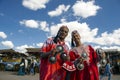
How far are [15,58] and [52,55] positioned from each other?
3395 cm

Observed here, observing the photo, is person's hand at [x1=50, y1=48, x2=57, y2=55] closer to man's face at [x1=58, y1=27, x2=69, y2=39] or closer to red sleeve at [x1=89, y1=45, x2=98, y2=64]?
man's face at [x1=58, y1=27, x2=69, y2=39]

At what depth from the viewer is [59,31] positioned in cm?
540

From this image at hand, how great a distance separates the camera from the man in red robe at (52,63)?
5273mm

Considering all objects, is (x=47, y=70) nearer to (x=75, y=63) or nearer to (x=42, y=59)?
(x=42, y=59)

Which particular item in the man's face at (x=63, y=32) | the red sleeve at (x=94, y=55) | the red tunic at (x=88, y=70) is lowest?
the red tunic at (x=88, y=70)

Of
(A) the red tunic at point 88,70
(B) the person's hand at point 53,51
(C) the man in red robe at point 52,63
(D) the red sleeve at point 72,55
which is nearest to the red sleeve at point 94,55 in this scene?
(A) the red tunic at point 88,70

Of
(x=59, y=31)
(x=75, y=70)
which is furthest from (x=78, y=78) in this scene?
(x=59, y=31)

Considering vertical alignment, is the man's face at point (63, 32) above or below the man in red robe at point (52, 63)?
above

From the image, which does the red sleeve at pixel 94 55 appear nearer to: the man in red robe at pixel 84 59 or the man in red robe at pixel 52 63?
the man in red robe at pixel 84 59

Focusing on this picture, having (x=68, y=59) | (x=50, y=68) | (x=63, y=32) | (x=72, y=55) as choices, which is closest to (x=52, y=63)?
(x=50, y=68)

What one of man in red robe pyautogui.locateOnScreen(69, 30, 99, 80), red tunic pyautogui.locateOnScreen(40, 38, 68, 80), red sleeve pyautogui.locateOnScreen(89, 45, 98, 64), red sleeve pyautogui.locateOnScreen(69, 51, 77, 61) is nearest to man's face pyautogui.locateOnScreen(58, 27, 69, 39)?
red tunic pyautogui.locateOnScreen(40, 38, 68, 80)

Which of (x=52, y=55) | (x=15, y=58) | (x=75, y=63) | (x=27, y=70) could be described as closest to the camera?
(x=52, y=55)

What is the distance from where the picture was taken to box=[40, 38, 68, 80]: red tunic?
5.29m

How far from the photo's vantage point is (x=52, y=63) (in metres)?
5.20
